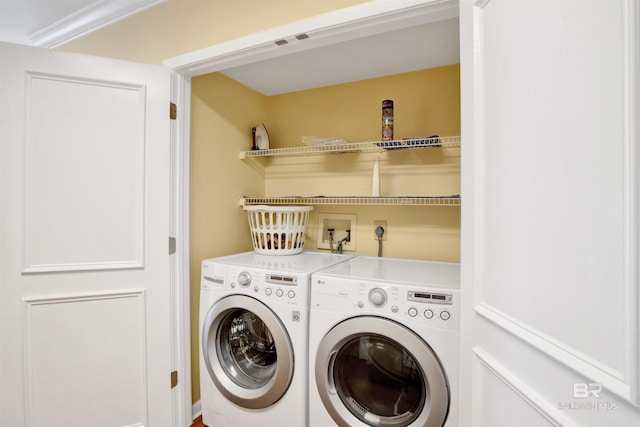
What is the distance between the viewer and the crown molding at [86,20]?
1853mm

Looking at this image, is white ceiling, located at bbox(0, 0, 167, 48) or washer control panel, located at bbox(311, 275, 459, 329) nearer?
washer control panel, located at bbox(311, 275, 459, 329)

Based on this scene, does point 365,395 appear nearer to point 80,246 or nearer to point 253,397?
point 253,397

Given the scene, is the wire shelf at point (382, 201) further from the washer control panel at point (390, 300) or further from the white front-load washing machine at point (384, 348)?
the washer control panel at point (390, 300)

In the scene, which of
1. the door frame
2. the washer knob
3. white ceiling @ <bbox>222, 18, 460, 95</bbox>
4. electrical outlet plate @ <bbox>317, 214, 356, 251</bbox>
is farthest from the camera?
electrical outlet plate @ <bbox>317, 214, 356, 251</bbox>

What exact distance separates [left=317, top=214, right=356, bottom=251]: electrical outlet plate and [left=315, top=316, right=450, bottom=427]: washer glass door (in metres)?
0.91

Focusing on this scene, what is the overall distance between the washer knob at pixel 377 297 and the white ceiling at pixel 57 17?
2005mm

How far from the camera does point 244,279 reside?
5.32 ft

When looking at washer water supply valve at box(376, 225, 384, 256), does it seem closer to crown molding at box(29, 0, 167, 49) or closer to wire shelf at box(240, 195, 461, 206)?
wire shelf at box(240, 195, 461, 206)

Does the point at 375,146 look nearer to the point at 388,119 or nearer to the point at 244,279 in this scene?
the point at 388,119

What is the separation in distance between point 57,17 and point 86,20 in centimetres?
21

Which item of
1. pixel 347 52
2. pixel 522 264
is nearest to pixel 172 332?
pixel 522 264

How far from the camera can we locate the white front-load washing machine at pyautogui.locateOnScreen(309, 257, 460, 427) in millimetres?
1197

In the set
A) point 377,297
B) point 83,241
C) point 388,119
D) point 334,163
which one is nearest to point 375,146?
point 388,119

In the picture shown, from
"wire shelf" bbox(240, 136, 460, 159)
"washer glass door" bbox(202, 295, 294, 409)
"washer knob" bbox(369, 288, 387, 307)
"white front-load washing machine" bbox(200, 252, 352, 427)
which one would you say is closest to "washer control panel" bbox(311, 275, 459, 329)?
"washer knob" bbox(369, 288, 387, 307)
